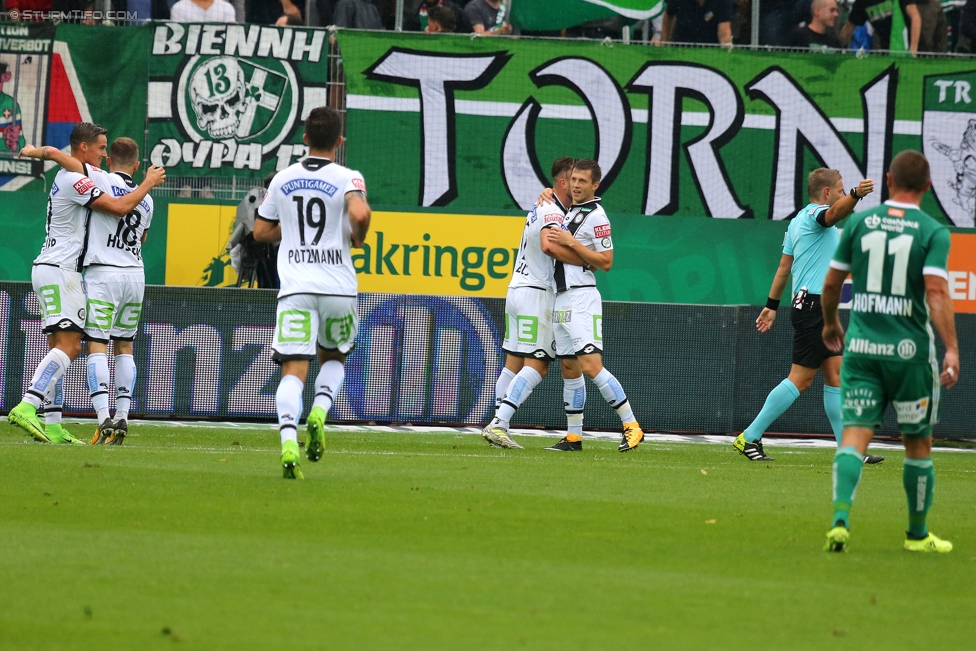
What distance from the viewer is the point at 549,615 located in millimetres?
5469

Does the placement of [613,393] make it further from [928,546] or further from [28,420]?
[928,546]

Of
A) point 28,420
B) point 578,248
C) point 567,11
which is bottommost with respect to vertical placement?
point 28,420

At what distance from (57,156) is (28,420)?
219 centimetres

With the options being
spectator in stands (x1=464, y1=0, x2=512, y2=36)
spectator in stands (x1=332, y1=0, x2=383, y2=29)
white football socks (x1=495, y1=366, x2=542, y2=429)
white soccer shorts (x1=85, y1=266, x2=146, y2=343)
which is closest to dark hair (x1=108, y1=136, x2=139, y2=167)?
white soccer shorts (x1=85, y1=266, x2=146, y2=343)

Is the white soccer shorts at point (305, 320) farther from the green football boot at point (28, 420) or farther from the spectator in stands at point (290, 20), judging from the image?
the spectator in stands at point (290, 20)

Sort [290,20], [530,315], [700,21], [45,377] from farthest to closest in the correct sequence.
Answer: [700,21], [290,20], [530,315], [45,377]

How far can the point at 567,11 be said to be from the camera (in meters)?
18.6

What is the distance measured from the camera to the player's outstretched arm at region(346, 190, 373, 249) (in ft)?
28.8

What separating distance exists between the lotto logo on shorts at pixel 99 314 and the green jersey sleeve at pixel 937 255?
7.22 m

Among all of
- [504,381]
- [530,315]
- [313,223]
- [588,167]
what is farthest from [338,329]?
[504,381]

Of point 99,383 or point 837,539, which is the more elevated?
point 99,383

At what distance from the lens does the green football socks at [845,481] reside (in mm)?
7250

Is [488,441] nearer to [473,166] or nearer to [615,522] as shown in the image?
[615,522]

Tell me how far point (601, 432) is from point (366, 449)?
4.57 m
